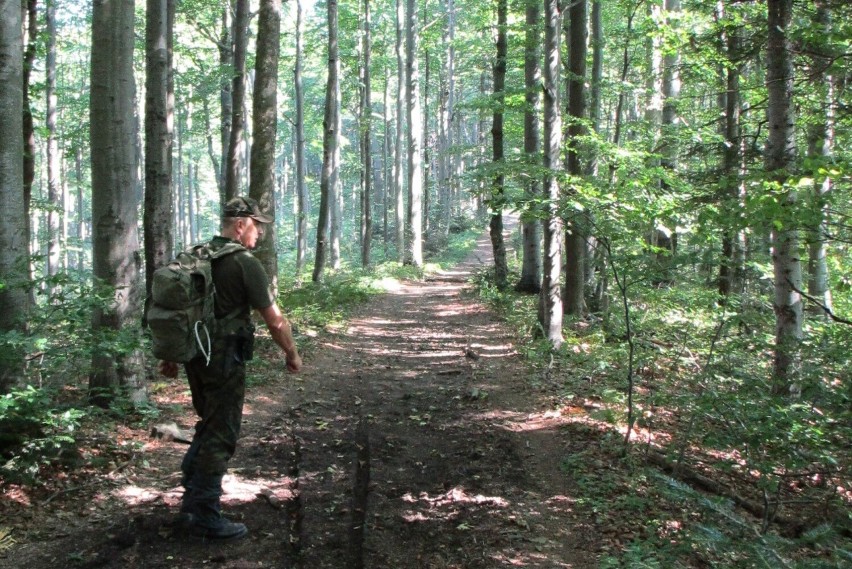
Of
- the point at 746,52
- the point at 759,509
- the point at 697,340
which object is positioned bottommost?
the point at 759,509

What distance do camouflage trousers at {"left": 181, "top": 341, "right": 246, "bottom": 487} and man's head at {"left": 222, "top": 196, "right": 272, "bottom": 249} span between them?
0.78m

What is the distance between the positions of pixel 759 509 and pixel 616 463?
121 centimetres

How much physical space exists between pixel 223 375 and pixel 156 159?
5208 millimetres

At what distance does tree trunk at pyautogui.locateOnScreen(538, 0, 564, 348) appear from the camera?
31.2 ft

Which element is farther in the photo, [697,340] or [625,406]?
[697,340]

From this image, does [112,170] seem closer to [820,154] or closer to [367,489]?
[367,489]

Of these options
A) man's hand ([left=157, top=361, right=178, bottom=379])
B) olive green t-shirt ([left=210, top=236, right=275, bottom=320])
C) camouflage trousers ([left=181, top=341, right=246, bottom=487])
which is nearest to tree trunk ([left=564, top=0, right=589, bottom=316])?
olive green t-shirt ([left=210, top=236, right=275, bottom=320])

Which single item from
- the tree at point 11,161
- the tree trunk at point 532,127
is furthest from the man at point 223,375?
the tree trunk at point 532,127

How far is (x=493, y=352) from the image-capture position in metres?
10.7

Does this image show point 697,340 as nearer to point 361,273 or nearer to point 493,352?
point 493,352

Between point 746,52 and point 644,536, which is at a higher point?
point 746,52

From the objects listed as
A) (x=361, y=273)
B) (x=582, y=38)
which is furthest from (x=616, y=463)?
(x=361, y=273)

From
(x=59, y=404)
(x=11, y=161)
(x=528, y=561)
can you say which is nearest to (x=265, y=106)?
(x=11, y=161)

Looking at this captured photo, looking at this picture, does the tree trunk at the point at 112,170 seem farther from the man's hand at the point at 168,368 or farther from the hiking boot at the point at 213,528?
the hiking boot at the point at 213,528
